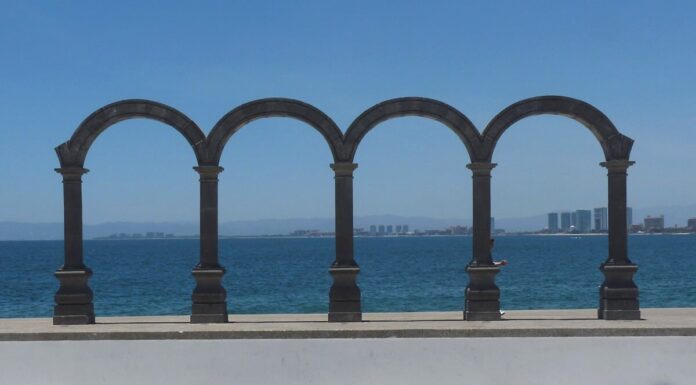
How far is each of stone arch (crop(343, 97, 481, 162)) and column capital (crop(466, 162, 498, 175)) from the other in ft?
0.51

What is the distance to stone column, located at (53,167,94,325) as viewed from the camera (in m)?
Answer: 17.2

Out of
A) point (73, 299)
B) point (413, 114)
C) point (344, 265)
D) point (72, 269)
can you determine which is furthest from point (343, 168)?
point (73, 299)

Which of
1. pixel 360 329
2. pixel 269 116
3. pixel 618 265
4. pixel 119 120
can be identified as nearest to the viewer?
pixel 360 329

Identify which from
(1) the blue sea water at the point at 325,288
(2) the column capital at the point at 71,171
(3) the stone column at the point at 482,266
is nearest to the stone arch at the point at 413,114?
(3) the stone column at the point at 482,266

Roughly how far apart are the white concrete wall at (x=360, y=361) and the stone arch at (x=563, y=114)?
4.01 m

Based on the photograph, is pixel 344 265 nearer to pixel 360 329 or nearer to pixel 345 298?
pixel 345 298

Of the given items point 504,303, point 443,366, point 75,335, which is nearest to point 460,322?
point 443,366

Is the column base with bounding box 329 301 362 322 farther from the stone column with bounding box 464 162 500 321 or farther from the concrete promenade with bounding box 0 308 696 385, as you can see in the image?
the stone column with bounding box 464 162 500 321

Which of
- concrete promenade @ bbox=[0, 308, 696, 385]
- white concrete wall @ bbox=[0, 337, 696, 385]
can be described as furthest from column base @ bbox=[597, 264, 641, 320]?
white concrete wall @ bbox=[0, 337, 696, 385]

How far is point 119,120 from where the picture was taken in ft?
56.1

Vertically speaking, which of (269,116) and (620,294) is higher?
(269,116)

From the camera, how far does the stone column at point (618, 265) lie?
1711 cm

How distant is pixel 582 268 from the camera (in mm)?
88938

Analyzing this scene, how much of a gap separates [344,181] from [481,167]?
9.11 ft
